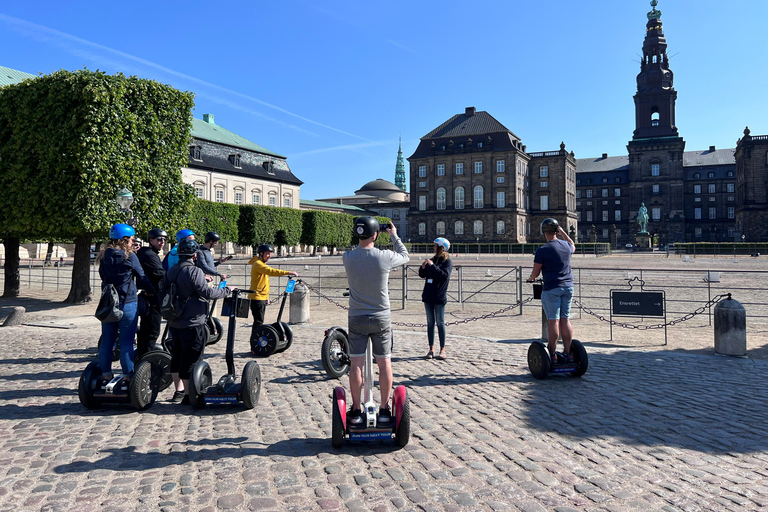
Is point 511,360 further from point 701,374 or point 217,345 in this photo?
point 217,345

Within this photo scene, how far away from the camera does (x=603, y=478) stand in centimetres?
374

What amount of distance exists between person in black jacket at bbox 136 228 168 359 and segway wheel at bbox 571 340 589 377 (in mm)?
5225

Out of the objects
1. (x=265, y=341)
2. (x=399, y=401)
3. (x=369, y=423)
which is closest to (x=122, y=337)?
(x=265, y=341)

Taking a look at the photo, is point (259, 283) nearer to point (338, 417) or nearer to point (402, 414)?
point (338, 417)

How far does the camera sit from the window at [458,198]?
88.0 metres

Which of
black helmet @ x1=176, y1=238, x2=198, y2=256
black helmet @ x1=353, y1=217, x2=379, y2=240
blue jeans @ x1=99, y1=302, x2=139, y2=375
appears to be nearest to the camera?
black helmet @ x1=353, y1=217, x2=379, y2=240

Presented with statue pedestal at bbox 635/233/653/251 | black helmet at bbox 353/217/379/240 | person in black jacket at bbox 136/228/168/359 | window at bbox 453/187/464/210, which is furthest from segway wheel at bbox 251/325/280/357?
window at bbox 453/187/464/210

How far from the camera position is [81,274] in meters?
16.1

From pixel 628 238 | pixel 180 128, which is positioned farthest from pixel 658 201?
pixel 180 128

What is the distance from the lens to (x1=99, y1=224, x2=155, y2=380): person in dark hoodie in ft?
18.3

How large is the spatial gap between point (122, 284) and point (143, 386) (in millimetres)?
1176

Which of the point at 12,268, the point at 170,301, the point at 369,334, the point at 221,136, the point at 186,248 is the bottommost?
the point at 369,334

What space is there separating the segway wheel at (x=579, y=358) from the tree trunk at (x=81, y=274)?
1505 cm

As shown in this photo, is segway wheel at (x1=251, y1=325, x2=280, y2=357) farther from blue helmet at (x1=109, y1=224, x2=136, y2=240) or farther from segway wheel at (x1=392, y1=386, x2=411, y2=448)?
segway wheel at (x1=392, y1=386, x2=411, y2=448)
